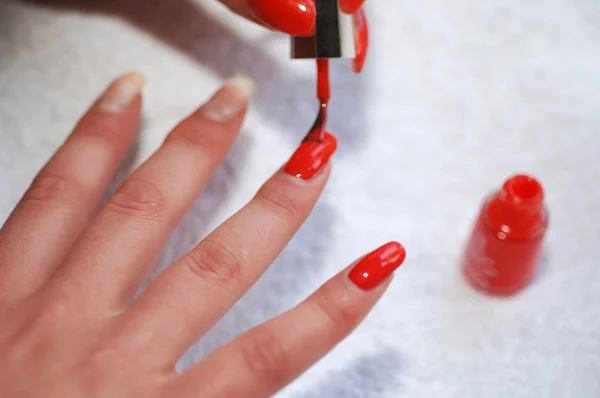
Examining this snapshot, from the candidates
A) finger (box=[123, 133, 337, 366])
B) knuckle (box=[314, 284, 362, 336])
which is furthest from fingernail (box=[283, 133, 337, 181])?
knuckle (box=[314, 284, 362, 336])

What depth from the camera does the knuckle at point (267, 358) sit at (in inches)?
19.8

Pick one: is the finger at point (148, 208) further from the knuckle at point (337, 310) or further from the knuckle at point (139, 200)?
the knuckle at point (337, 310)

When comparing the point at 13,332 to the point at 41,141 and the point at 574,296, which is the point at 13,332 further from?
the point at 574,296

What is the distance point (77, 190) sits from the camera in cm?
61

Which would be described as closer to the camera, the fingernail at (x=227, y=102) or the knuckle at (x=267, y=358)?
the knuckle at (x=267, y=358)

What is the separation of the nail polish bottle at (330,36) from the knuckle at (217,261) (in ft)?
0.56

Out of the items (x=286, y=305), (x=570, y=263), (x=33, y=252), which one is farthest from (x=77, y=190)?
(x=570, y=263)

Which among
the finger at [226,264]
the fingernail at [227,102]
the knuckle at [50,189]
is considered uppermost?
the fingernail at [227,102]

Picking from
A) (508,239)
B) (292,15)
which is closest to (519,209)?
(508,239)

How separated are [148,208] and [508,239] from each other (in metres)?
0.29

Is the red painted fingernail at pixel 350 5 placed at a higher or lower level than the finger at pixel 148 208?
higher

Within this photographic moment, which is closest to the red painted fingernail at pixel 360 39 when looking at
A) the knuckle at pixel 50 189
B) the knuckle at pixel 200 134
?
the knuckle at pixel 200 134

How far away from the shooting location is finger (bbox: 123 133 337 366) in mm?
508

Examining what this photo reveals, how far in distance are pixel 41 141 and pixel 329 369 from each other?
34cm
